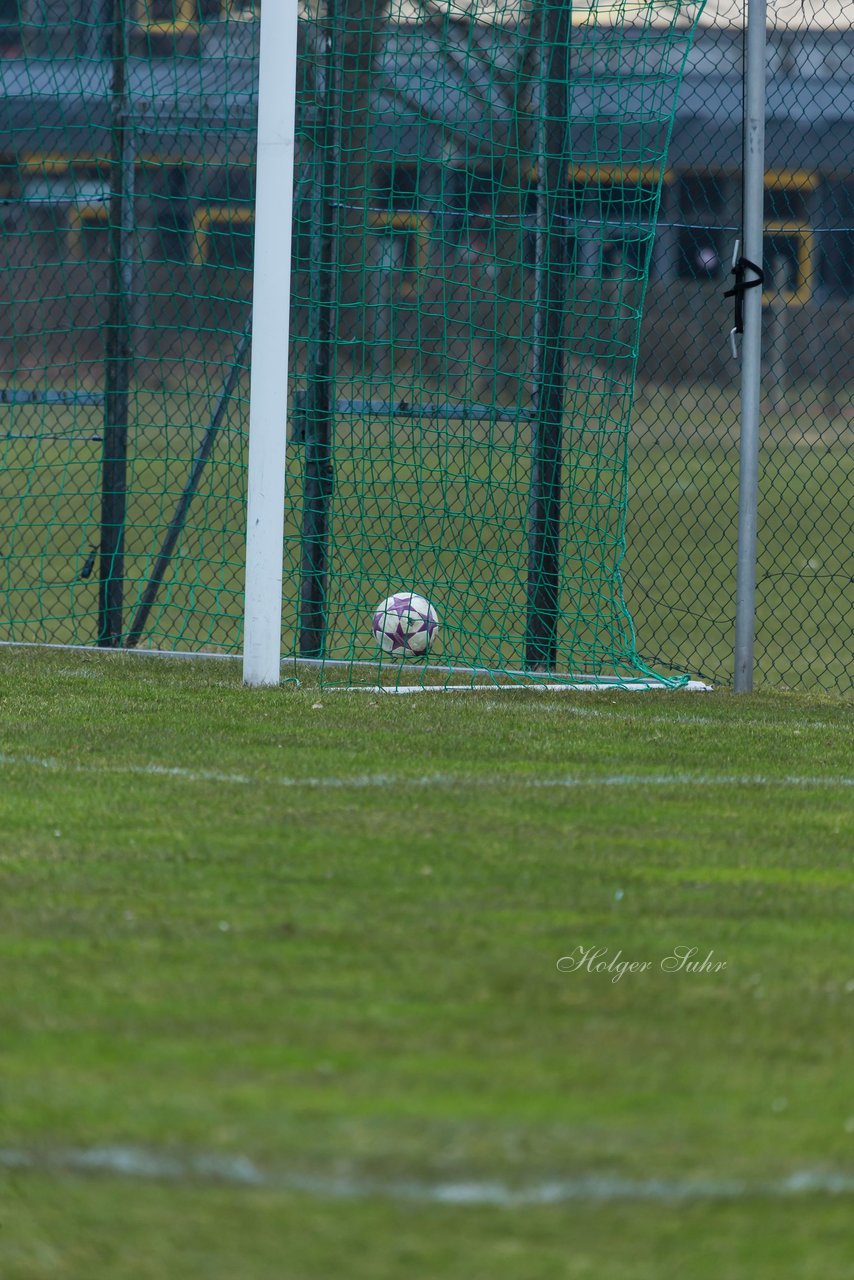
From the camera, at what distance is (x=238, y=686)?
5.54 m

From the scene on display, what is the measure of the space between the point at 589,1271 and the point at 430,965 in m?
0.95

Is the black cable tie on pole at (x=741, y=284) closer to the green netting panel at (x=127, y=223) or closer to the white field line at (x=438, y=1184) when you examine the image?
the green netting panel at (x=127, y=223)

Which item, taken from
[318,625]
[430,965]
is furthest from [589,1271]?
[318,625]

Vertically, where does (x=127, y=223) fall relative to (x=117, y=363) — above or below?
above

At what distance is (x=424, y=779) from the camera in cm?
407

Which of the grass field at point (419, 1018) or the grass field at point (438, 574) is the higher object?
the grass field at point (438, 574)

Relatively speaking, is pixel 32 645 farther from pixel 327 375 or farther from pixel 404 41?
pixel 404 41

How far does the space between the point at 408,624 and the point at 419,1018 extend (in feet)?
12.3

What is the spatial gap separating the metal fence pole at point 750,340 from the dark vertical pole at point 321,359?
1.51m

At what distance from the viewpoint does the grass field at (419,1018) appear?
1751 millimetres

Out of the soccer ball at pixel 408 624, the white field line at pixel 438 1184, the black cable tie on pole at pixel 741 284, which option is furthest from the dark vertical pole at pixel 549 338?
the white field line at pixel 438 1184

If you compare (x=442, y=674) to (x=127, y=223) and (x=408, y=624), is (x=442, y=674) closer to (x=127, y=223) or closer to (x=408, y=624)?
(x=408, y=624)

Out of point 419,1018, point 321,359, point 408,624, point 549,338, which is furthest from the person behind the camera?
point 321,359

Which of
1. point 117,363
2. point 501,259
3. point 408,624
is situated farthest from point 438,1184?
point 117,363
